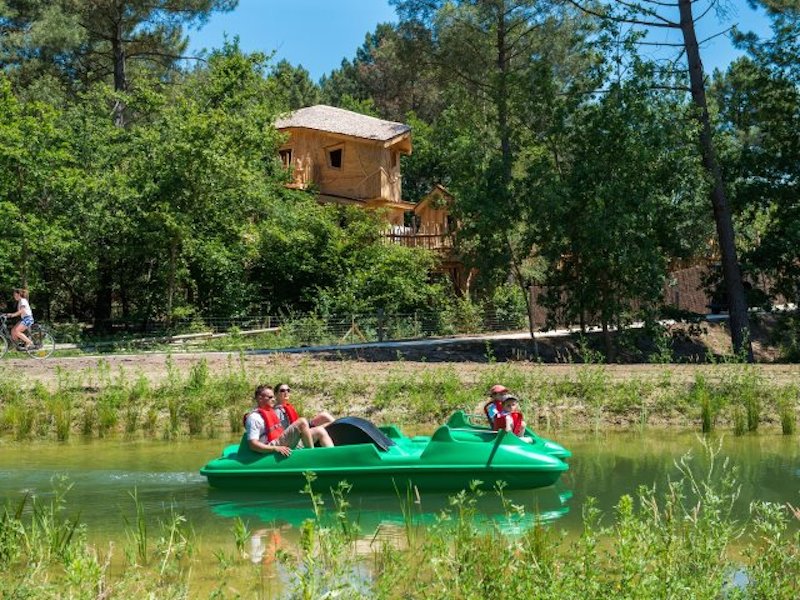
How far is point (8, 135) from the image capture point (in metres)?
29.2

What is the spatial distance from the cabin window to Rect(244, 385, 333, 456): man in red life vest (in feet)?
123

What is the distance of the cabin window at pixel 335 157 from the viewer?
4869cm

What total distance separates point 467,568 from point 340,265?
30.4 m

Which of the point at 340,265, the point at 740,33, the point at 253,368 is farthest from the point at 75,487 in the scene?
the point at 340,265

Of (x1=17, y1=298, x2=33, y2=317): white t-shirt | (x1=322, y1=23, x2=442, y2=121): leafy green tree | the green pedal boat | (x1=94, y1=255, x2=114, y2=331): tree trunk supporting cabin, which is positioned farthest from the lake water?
(x1=322, y1=23, x2=442, y2=121): leafy green tree

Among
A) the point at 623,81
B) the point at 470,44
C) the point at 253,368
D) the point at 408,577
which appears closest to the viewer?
the point at 408,577

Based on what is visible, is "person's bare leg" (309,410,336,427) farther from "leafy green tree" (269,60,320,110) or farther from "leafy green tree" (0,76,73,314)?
"leafy green tree" (269,60,320,110)

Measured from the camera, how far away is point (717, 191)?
26.8 m

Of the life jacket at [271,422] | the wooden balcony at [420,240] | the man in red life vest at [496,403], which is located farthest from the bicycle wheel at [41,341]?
the wooden balcony at [420,240]

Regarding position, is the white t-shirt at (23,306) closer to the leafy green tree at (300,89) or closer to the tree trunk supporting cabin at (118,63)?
the tree trunk supporting cabin at (118,63)

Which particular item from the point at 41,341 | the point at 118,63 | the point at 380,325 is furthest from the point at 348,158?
the point at 41,341

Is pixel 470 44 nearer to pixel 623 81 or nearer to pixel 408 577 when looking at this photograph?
pixel 623 81

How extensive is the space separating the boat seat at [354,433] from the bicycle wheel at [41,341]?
15139mm

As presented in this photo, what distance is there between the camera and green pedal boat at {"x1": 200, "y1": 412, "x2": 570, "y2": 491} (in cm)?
1112
